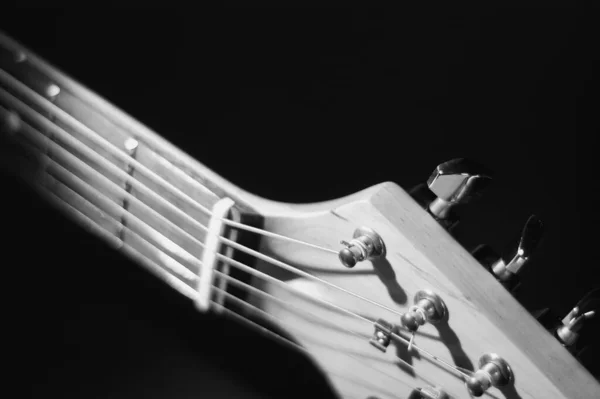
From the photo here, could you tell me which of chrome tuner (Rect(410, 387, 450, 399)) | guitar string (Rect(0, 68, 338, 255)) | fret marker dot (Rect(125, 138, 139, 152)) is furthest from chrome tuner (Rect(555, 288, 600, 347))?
fret marker dot (Rect(125, 138, 139, 152))

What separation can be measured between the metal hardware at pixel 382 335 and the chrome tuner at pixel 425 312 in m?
0.04

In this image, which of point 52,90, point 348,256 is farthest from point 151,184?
point 348,256

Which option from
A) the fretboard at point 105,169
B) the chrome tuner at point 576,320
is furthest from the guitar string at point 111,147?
the chrome tuner at point 576,320

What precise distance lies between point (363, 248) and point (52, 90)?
1.73ft

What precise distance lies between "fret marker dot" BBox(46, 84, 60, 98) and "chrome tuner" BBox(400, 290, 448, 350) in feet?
1.90

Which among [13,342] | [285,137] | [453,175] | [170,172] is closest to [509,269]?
[453,175]

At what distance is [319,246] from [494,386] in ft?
0.72

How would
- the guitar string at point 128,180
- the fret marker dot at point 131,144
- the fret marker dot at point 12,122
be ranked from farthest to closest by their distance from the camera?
the fret marker dot at point 12,122, the fret marker dot at point 131,144, the guitar string at point 128,180

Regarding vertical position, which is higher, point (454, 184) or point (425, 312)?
point (454, 184)

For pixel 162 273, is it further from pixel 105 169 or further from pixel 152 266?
pixel 105 169

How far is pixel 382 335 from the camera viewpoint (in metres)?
0.62

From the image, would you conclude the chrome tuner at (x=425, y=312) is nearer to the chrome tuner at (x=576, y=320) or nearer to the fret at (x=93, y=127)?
the chrome tuner at (x=576, y=320)

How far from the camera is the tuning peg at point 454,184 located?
1.76 ft

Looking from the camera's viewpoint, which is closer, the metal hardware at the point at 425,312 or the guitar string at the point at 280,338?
the metal hardware at the point at 425,312
